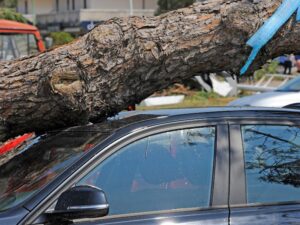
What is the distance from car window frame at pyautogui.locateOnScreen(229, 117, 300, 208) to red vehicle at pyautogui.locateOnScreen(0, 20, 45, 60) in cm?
712

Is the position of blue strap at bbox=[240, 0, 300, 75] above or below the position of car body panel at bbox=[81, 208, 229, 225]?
above

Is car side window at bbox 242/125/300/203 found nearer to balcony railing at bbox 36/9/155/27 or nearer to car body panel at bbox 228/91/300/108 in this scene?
car body panel at bbox 228/91/300/108

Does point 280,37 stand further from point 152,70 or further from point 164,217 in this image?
point 164,217

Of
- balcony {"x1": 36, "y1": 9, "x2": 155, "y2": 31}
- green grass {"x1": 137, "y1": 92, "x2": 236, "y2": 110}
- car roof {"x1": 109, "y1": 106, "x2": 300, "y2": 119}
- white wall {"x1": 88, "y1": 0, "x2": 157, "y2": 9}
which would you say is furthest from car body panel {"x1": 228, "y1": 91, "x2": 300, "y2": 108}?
white wall {"x1": 88, "y1": 0, "x2": 157, "y2": 9}

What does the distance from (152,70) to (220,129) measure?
124 centimetres

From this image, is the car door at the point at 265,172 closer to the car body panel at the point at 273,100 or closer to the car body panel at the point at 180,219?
the car body panel at the point at 180,219

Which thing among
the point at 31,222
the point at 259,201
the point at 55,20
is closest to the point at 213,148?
the point at 259,201

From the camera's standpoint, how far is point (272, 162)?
3414 millimetres

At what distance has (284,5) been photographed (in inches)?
173

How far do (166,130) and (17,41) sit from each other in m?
7.58

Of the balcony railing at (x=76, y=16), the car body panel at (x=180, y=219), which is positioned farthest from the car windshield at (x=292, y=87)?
the balcony railing at (x=76, y=16)

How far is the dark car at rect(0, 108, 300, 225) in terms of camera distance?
295 centimetres

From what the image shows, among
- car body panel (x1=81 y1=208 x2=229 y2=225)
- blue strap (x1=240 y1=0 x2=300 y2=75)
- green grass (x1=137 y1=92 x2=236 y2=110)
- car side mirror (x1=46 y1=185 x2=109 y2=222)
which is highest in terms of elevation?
blue strap (x1=240 y1=0 x2=300 y2=75)

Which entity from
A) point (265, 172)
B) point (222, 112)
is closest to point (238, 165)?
point (265, 172)
